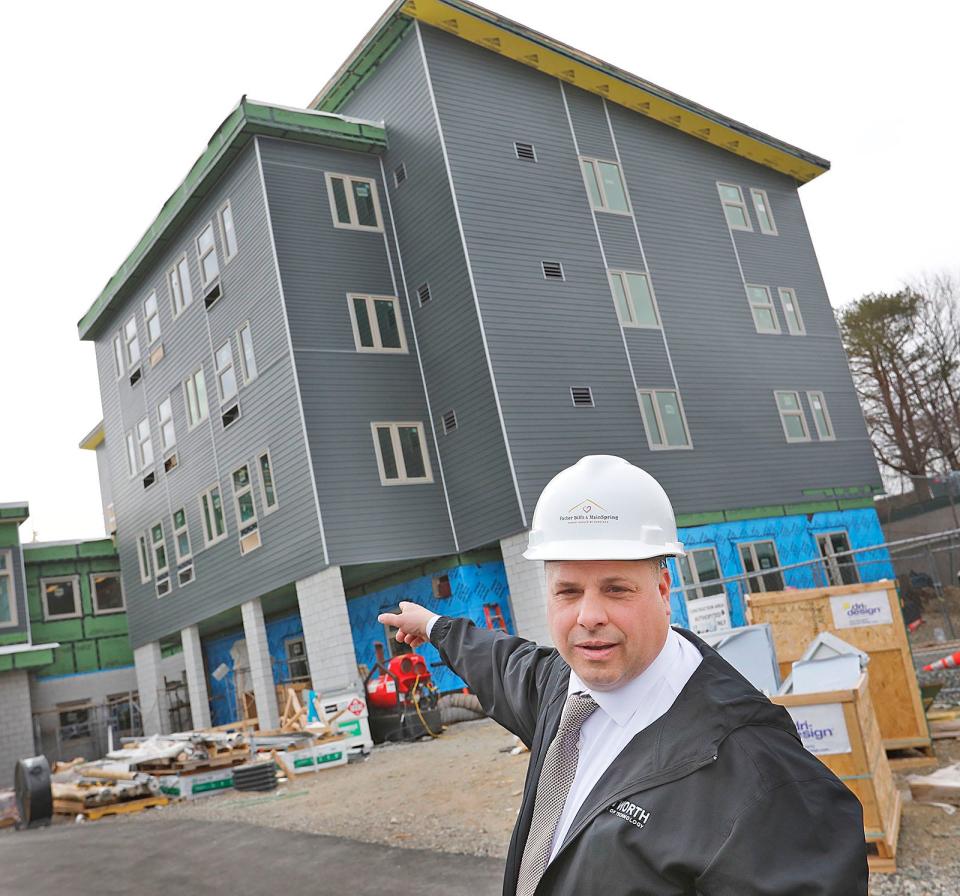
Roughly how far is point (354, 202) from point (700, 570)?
43.4ft

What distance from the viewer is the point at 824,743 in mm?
6883

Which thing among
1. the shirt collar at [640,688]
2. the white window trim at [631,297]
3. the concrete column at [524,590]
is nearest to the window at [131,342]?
the concrete column at [524,590]

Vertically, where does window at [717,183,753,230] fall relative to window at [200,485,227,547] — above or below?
above

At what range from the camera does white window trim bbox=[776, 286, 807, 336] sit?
29312mm

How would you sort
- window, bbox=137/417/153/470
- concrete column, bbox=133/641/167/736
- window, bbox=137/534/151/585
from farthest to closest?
window, bbox=137/534/151/585, concrete column, bbox=133/641/167/736, window, bbox=137/417/153/470

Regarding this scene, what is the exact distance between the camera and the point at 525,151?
24.8 metres

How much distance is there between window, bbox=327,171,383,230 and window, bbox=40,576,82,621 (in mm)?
18450

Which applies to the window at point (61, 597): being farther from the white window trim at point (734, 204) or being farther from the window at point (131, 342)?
the white window trim at point (734, 204)

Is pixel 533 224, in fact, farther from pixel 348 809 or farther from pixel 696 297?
pixel 348 809

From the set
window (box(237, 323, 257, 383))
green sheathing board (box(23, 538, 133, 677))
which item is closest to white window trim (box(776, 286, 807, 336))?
window (box(237, 323, 257, 383))

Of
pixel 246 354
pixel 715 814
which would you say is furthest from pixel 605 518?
pixel 246 354

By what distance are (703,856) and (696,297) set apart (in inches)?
1040

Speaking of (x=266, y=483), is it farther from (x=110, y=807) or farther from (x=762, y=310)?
(x=762, y=310)

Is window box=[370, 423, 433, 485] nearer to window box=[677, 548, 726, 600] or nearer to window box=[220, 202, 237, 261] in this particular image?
window box=[220, 202, 237, 261]
